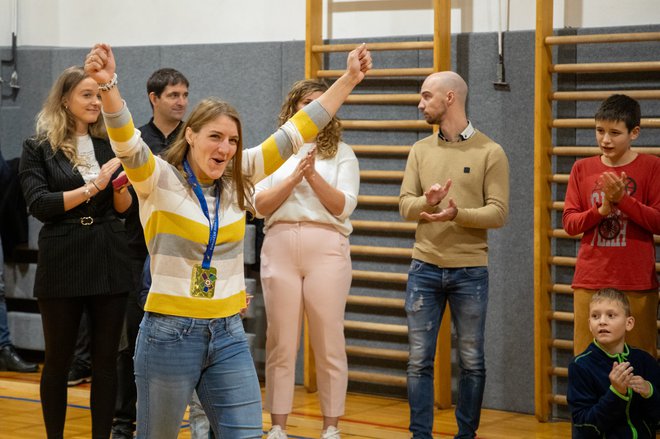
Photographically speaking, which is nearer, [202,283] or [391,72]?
[202,283]

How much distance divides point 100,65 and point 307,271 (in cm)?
186

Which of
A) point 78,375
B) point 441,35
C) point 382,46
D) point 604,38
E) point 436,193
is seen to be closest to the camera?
point 436,193

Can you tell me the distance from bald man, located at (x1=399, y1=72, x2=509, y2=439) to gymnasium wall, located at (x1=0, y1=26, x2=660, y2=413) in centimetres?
99

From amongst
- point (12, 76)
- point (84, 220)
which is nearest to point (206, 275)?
point (84, 220)

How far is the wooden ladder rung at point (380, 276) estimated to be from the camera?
538 cm

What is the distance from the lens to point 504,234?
5133 millimetres

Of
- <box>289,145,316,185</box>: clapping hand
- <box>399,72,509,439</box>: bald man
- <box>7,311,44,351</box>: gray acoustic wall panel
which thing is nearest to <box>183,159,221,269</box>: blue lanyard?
<box>289,145,316,185</box>: clapping hand

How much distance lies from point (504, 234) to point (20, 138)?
11.4ft

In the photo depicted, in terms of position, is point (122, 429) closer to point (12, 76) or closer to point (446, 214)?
point (446, 214)

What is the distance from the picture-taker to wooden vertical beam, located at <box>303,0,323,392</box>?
557cm

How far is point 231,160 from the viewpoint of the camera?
2.79 metres

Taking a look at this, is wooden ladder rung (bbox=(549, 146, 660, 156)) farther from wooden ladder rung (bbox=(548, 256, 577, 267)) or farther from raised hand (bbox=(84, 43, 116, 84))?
raised hand (bbox=(84, 43, 116, 84))

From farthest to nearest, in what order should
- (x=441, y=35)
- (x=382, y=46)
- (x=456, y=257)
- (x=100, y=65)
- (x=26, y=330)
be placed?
(x=26, y=330) → (x=382, y=46) → (x=441, y=35) → (x=456, y=257) → (x=100, y=65)

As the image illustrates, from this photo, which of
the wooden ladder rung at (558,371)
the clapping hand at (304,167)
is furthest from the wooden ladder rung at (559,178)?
the clapping hand at (304,167)
